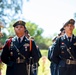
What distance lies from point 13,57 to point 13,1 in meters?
16.8

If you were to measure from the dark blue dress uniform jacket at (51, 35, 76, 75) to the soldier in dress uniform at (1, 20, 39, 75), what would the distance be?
0.42 metres

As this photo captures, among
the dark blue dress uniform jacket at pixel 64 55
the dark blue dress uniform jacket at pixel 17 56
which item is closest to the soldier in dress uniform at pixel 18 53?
the dark blue dress uniform jacket at pixel 17 56

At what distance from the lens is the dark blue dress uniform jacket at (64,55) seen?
6.52 metres

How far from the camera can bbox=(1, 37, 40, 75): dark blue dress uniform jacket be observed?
6434mm

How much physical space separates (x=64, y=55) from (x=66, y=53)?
0.06 m

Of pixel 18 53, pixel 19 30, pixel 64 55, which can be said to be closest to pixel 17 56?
pixel 18 53

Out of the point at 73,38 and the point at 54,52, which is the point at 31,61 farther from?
the point at 73,38

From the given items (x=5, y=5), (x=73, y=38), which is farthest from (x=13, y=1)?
(x=73, y=38)

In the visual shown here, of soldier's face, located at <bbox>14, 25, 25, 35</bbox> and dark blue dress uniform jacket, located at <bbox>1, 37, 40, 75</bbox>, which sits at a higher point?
soldier's face, located at <bbox>14, 25, 25, 35</bbox>

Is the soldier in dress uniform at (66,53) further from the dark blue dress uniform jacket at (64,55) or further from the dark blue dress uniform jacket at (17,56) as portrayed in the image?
the dark blue dress uniform jacket at (17,56)

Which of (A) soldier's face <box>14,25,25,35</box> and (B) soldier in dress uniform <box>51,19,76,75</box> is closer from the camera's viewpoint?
(A) soldier's face <box>14,25,25,35</box>

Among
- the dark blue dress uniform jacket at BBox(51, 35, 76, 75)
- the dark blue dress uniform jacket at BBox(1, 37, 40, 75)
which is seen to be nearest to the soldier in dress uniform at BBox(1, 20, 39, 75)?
the dark blue dress uniform jacket at BBox(1, 37, 40, 75)

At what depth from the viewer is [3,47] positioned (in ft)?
21.3

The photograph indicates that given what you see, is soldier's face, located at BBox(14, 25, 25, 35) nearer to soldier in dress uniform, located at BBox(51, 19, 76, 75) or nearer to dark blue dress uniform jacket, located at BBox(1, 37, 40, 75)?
dark blue dress uniform jacket, located at BBox(1, 37, 40, 75)
